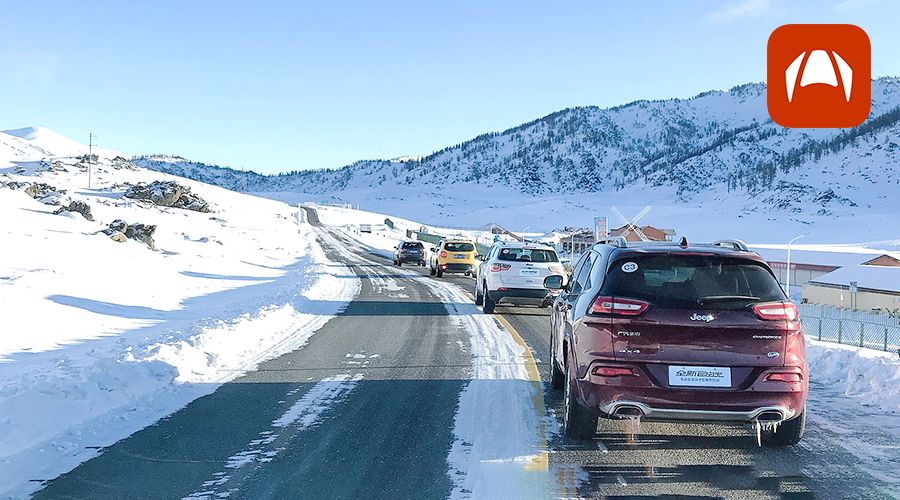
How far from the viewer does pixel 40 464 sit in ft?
18.1

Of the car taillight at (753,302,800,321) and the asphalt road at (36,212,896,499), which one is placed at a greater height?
the car taillight at (753,302,800,321)

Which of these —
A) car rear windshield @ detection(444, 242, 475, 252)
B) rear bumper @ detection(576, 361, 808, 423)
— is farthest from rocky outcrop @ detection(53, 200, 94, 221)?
rear bumper @ detection(576, 361, 808, 423)

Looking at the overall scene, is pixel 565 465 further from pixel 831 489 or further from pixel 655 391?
pixel 831 489

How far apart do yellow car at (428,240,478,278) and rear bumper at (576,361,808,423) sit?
2458cm

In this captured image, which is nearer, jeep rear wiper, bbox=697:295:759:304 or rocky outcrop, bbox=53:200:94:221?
jeep rear wiper, bbox=697:295:759:304

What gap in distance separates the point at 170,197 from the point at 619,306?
235ft

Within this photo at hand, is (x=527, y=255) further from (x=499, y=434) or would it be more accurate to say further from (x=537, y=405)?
(x=499, y=434)

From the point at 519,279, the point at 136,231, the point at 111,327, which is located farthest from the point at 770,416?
the point at 136,231

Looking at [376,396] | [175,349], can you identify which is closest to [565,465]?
[376,396]

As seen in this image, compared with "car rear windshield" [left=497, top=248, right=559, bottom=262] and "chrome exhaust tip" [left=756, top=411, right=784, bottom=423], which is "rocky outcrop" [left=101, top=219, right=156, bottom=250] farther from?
"chrome exhaust tip" [left=756, top=411, right=784, bottom=423]

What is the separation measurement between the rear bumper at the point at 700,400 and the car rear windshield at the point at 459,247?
24.7 metres

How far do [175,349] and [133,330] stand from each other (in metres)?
4.68

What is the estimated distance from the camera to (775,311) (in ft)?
18.4

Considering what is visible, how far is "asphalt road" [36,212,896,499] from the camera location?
16.5 feet
